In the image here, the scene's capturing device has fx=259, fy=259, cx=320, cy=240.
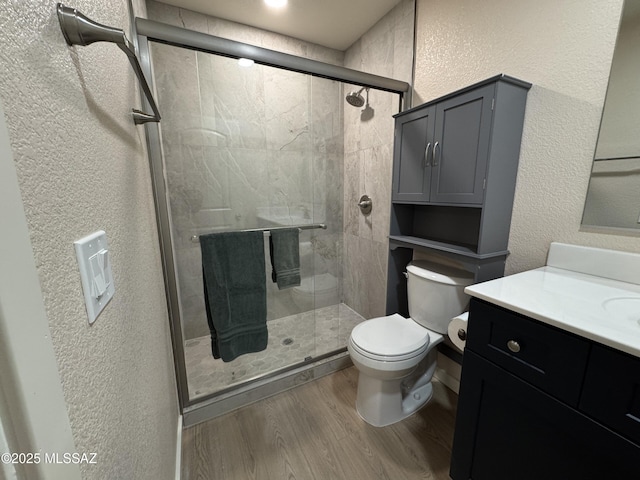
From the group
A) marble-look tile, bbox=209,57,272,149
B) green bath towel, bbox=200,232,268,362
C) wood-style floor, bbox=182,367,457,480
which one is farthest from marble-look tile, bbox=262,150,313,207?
wood-style floor, bbox=182,367,457,480

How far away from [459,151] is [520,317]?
819 mm

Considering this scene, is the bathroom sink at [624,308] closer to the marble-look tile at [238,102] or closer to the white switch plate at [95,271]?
the white switch plate at [95,271]

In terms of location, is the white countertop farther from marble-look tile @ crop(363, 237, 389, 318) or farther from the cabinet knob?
marble-look tile @ crop(363, 237, 389, 318)

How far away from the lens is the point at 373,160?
2.09 m

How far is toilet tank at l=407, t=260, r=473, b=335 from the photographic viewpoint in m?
1.36

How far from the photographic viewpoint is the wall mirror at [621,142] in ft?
2.97

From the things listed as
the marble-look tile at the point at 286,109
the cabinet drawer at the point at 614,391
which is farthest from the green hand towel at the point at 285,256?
the cabinet drawer at the point at 614,391

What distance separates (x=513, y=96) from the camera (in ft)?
3.69

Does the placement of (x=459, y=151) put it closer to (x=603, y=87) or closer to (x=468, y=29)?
(x=603, y=87)

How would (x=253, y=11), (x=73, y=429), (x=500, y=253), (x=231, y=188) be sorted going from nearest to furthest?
(x=73, y=429), (x=500, y=253), (x=253, y=11), (x=231, y=188)

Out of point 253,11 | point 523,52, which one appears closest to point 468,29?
point 523,52

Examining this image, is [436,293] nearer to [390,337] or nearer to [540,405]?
[390,337]

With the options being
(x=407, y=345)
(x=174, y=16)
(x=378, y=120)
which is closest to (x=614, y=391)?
(x=407, y=345)

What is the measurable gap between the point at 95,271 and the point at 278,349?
1.72 m
